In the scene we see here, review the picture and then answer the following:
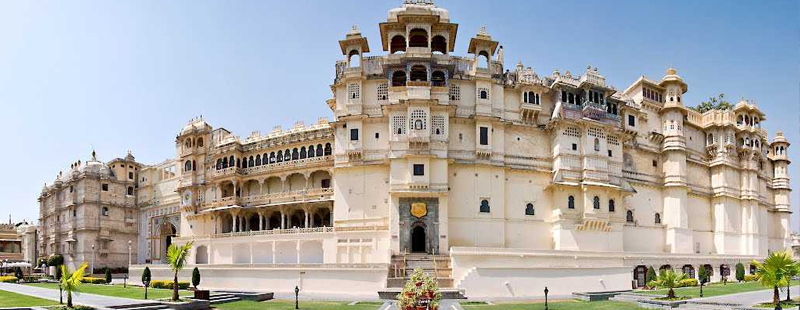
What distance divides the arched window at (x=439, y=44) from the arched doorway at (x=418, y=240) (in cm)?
1421

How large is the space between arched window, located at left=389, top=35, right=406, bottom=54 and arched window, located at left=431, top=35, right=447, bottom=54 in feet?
7.68

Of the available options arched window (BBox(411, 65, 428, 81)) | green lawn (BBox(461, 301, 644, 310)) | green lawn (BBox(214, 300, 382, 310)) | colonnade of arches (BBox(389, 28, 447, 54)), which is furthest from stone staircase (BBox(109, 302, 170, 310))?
colonnade of arches (BBox(389, 28, 447, 54))

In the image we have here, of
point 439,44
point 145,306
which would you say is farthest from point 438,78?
point 145,306

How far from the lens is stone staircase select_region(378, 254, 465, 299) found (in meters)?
40.5

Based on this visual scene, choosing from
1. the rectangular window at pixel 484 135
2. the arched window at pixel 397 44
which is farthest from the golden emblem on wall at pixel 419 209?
the arched window at pixel 397 44

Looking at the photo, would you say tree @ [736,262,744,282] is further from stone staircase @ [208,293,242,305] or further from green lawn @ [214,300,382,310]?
stone staircase @ [208,293,242,305]

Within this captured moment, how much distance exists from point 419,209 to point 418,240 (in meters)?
2.42

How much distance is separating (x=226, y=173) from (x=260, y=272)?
16.3 m

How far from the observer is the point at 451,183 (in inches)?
1962

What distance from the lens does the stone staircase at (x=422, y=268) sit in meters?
40.5

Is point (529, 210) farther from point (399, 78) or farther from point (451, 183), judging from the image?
point (399, 78)

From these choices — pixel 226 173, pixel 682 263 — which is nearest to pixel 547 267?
pixel 682 263

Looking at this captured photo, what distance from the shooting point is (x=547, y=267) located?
4056cm

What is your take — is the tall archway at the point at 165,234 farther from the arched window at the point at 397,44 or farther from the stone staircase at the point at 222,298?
the stone staircase at the point at 222,298
